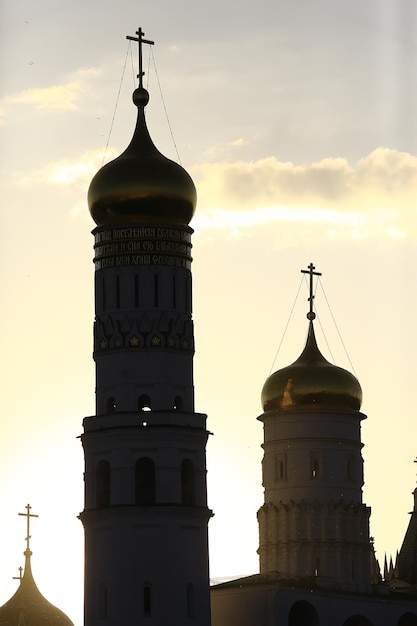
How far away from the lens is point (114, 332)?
57312 mm

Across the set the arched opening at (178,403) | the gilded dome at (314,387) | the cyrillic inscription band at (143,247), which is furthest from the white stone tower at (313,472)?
the cyrillic inscription band at (143,247)

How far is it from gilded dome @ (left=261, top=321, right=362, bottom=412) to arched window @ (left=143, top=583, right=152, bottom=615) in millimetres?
11970

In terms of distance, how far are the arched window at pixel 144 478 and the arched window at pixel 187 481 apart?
30.7 inches

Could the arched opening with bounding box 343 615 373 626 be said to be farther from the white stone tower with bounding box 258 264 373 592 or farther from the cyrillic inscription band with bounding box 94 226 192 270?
the cyrillic inscription band with bounding box 94 226 192 270

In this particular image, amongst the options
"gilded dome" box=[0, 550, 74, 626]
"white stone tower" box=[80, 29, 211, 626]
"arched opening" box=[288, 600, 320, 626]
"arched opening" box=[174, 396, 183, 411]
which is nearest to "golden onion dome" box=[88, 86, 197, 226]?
"white stone tower" box=[80, 29, 211, 626]

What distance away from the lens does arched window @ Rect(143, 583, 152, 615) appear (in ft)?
182

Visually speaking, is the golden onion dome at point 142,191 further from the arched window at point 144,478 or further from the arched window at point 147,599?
the arched window at point 147,599

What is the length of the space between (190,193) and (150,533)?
863 centimetres

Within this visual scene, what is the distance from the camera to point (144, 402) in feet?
187

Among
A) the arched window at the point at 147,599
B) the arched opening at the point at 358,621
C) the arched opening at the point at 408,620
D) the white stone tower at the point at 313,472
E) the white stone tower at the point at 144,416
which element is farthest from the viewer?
the white stone tower at the point at 313,472

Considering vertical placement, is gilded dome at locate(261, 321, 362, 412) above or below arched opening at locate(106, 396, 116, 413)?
above

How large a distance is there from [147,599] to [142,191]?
10.1 metres

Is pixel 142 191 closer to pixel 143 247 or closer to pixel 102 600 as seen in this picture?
pixel 143 247

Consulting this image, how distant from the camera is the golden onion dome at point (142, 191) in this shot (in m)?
57.4
